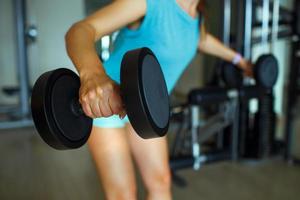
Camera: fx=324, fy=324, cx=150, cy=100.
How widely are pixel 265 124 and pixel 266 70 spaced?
905mm

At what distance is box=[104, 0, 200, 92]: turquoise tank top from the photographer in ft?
2.65

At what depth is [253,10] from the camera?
229cm

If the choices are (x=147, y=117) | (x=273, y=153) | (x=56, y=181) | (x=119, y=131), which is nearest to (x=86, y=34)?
(x=147, y=117)

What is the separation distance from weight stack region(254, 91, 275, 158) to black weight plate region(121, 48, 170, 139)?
1783 mm

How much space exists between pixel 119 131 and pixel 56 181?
1005 mm

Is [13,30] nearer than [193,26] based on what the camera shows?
No

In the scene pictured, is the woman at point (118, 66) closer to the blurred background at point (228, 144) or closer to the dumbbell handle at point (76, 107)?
the dumbbell handle at point (76, 107)

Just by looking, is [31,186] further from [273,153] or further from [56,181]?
[273,153]

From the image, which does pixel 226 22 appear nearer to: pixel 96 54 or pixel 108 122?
pixel 108 122

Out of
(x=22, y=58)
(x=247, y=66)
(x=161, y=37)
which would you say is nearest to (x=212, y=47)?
(x=247, y=66)

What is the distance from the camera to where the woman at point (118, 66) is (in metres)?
0.57

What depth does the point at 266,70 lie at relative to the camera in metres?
1.48

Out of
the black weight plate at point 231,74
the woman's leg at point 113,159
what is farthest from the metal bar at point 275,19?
the woman's leg at point 113,159

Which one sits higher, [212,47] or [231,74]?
[212,47]
